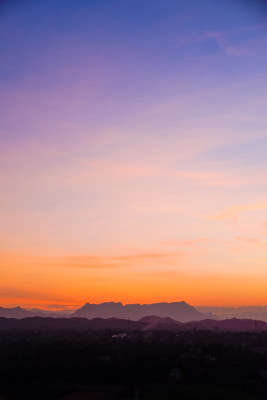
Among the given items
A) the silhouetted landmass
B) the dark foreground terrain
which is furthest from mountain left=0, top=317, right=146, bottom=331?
the dark foreground terrain

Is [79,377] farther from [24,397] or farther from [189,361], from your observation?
[189,361]

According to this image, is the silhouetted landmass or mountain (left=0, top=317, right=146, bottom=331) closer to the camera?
the silhouetted landmass

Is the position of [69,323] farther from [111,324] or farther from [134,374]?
[134,374]

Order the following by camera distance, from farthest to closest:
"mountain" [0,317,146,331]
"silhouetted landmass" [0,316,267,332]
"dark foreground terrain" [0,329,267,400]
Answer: "mountain" [0,317,146,331]
"silhouetted landmass" [0,316,267,332]
"dark foreground terrain" [0,329,267,400]

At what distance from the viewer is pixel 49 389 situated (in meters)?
26.6

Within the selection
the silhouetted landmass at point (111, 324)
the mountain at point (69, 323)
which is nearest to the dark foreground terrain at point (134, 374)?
the silhouetted landmass at point (111, 324)

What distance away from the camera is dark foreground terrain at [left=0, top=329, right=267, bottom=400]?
83.7 feet

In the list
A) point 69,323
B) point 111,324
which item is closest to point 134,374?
point 111,324

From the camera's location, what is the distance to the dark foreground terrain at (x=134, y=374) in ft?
83.7

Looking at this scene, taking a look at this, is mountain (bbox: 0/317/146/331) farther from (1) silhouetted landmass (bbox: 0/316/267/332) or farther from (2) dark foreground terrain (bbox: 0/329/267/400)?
(2) dark foreground terrain (bbox: 0/329/267/400)

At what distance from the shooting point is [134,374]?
3078cm

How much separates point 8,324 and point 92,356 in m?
87.6

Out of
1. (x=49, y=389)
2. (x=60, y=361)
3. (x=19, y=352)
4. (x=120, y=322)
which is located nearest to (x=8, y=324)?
(x=120, y=322)

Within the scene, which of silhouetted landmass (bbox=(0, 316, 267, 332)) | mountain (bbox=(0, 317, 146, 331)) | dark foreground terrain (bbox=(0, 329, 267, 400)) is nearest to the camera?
dark foreground terrain (bbox=(0, 329, 267, 400))
